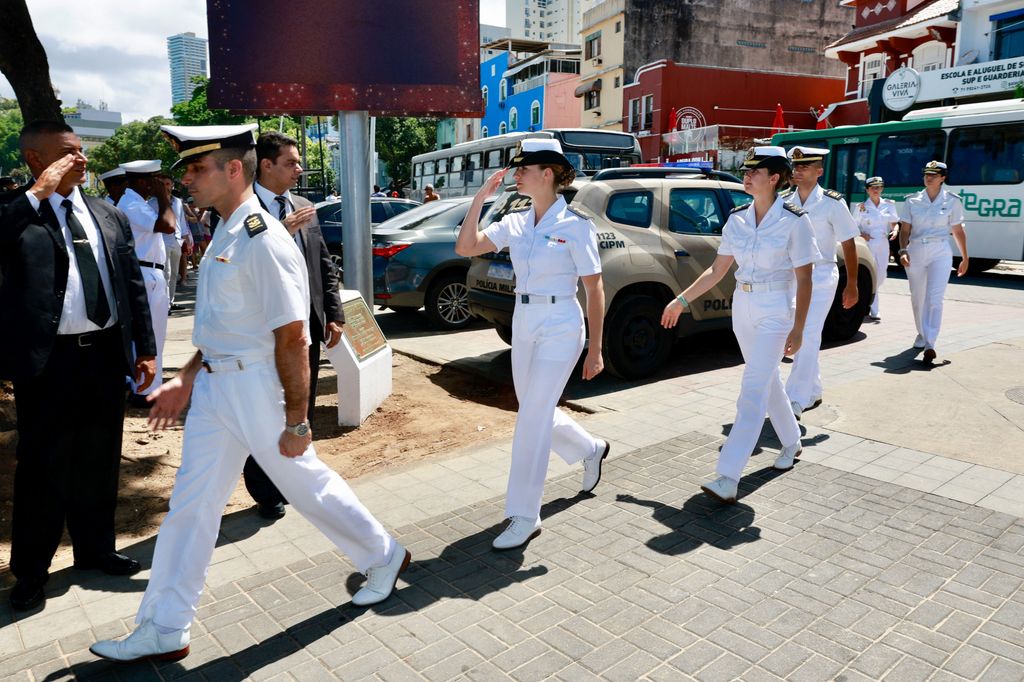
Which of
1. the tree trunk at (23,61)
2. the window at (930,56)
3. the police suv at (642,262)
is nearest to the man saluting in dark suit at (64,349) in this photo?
the tree trunk at (23,61)

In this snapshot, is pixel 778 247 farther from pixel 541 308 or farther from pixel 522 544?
pixel 522 544

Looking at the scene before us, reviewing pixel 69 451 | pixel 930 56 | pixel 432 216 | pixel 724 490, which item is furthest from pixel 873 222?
pixel 930 56

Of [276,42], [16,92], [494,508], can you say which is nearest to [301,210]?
[494,508]

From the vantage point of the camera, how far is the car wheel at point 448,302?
10430 mm

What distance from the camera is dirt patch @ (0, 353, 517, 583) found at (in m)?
4.61

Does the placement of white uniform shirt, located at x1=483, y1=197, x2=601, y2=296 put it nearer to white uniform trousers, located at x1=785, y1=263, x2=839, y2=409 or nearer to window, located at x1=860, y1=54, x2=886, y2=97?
white uniform trousers, located at x1=785, y1=263, x2=839, y2=409

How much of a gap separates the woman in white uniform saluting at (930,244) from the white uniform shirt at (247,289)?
6913mm

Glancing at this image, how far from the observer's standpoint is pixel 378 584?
335 cm

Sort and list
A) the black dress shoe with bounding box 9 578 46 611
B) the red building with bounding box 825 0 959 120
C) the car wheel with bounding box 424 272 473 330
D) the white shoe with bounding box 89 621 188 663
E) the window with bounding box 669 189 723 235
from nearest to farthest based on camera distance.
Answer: the white shoe with bounding box 89 621 188 663, the black dress shoe with bounding box 9 578 46 611, the window with bounding box 669 189 723 235, the car wheel with bounding box 424 272 473 330, the red building with bounding box 825 0 959 120

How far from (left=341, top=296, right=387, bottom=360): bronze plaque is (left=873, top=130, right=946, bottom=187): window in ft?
51.3

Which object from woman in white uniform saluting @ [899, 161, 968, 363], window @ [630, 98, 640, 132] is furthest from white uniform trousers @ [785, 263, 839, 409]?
window @ [630, 98, 640, 132]

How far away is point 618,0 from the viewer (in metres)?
43.4

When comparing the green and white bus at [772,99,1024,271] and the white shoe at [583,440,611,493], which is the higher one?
the green and white bus at [772,99,1024,271]

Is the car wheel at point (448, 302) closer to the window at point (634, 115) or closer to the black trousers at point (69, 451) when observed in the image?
the black trousers at point (69, 451)
